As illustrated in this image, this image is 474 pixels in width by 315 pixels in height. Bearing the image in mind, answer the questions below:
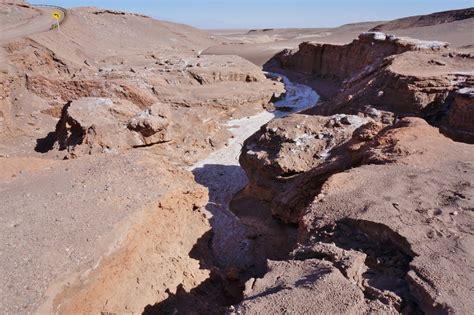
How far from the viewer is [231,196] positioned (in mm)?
11758

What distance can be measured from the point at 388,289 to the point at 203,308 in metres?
3.30

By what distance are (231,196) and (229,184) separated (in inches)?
28.6

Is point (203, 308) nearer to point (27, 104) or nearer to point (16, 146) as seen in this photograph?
point (16, 146)

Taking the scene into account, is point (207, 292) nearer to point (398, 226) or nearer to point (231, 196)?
point (398, 226)

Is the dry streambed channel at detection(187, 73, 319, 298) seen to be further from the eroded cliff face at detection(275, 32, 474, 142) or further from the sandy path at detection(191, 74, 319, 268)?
the eroded cliff face at detection(275, 32, 474, 142)

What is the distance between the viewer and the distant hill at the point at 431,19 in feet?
137

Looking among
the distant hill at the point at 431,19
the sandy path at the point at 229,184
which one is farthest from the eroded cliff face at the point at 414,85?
the distant hill at the point at 431,19

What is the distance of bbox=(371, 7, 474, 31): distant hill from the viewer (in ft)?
137

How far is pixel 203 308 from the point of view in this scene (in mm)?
6574

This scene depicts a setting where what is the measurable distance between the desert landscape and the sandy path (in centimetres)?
6

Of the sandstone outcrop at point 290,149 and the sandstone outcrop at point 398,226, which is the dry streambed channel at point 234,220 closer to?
the sandstone outcrop at point 290,149

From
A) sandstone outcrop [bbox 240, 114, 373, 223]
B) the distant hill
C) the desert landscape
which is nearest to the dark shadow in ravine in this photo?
the desert landscape

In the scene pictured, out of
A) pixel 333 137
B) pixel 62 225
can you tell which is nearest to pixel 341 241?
pixel 62 225

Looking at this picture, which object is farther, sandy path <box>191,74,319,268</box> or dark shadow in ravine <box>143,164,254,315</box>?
sandy path <box>191,74,319,268</box>
